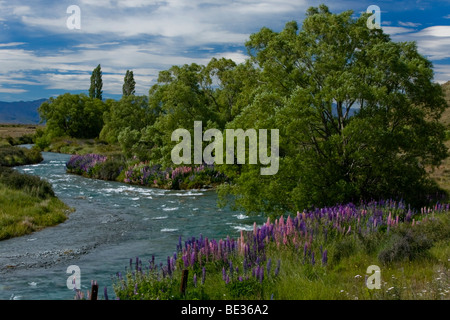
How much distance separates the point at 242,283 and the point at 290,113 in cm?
Result: 916

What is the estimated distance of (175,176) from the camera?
3203 cm

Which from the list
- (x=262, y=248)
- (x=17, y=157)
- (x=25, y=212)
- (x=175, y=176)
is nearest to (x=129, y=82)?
(x=17, y=157)

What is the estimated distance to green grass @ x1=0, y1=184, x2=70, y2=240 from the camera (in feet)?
54.5

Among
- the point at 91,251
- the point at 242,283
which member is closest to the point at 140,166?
the point at 91,251

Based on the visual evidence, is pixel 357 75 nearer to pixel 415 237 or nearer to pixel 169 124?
pixel 415 237

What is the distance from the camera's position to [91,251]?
46.9 feet

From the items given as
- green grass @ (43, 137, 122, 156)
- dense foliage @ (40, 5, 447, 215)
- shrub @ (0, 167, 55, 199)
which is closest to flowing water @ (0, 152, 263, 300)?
shrub @ (0, 167, 55, 199)

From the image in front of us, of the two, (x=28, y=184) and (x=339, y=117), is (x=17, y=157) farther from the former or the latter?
(x=339, y=117)

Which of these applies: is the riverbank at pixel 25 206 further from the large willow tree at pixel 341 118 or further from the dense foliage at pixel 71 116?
the dense foliage at pixel 71 116

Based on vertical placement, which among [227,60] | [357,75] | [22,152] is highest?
[227,60]

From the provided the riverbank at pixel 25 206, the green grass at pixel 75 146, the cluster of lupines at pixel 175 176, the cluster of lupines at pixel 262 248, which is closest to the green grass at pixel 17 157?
the green grass at pixel 75 146

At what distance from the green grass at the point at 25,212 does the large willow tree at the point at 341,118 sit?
25.5 ft

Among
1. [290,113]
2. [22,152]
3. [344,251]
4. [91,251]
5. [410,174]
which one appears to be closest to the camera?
[344,251]

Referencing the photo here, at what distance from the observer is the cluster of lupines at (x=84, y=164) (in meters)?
38.9
